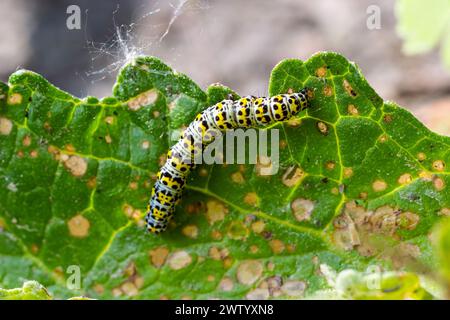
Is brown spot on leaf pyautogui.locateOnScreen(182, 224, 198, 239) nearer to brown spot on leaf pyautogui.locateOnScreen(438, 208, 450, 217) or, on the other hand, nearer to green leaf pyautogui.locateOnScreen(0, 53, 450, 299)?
green leaf pyautogui.locateOnScreen(0, 53, 450, 299)

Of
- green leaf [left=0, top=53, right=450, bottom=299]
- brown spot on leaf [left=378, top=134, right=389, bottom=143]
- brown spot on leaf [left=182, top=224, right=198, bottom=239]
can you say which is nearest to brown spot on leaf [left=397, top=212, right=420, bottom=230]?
green leaf [left=0, top=53, right=450, bottom=299]

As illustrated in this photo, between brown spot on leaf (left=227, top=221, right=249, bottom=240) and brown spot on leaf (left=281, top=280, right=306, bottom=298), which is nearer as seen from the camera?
brown spot on leaf (left=281, top=280, right=306, bottom=298)

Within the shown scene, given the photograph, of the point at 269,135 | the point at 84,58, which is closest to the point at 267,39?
the point at 84,58

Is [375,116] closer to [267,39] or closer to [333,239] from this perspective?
[333,239]

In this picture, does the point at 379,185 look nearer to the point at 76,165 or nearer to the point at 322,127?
the point at 322,127

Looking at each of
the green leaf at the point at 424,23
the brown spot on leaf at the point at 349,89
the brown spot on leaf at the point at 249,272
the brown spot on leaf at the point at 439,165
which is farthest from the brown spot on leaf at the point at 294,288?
the green leaf at the point at 424,23

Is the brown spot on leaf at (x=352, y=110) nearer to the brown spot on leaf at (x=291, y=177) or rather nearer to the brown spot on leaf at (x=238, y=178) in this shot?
the brown spot on leaf at (x=291, y=177)
